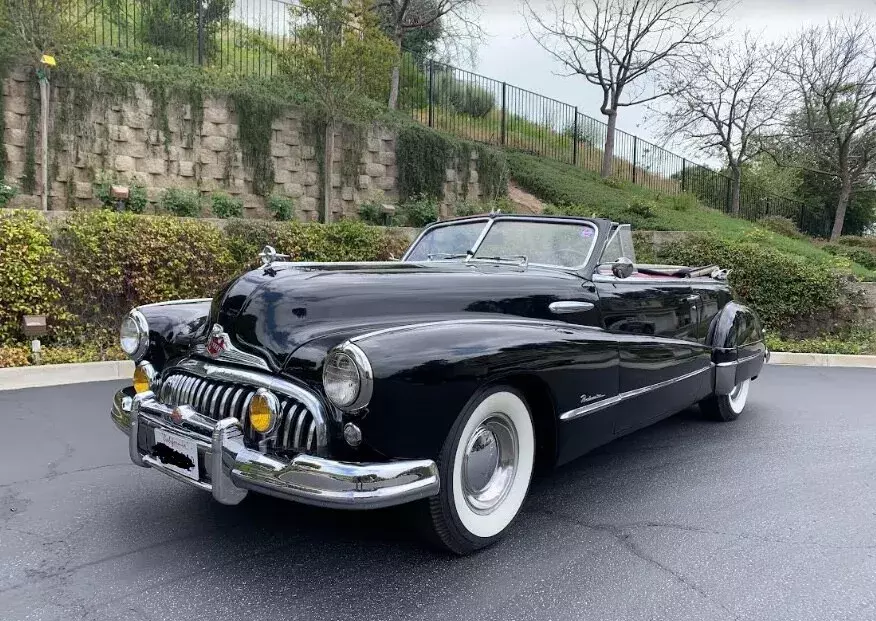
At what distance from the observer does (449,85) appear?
1691cm

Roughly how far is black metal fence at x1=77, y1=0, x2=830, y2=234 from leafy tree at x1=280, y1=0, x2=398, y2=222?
0.65 meters

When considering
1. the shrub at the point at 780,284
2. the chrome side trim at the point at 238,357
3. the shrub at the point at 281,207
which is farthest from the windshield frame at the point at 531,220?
the shrub at the point at 281,207

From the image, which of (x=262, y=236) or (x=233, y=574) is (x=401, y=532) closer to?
(x=233, y=574)

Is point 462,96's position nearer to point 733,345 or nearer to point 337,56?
point 337,56

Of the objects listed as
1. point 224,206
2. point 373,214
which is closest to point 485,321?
point 224,206

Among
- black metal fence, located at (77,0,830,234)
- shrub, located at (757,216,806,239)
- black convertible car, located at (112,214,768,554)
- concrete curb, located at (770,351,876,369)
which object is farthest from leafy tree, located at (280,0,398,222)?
shrub, located at (757,216,806,239)

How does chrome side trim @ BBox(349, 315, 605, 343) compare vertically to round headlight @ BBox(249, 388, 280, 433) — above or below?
above

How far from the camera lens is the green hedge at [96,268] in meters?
6.68

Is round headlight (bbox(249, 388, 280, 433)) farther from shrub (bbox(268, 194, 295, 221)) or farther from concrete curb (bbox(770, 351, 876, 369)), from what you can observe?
shrub (bbox(268, 194, 295, 221))

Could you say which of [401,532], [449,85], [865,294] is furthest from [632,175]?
[401,532]

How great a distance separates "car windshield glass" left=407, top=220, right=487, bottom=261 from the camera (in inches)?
162

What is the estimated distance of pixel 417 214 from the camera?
12.8 metres

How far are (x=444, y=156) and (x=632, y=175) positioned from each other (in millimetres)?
9241

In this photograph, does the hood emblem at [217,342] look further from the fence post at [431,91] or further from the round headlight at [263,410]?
the fence post at [431,91]
